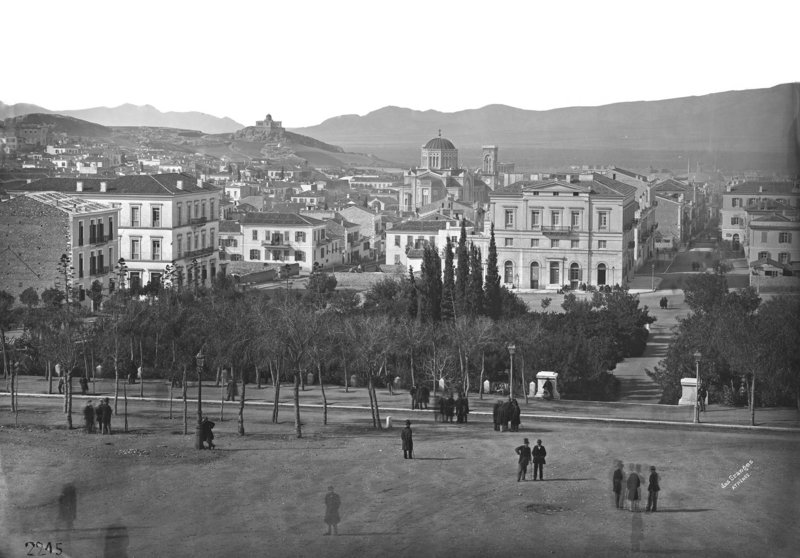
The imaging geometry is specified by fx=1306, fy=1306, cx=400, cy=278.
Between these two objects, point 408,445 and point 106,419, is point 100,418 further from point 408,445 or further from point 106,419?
point 408,445

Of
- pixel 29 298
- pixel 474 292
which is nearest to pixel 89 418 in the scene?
pixel 474 292

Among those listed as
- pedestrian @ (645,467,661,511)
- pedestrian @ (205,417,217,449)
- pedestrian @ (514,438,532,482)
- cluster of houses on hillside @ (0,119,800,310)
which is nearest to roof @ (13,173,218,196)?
cluster of houses on hillside @ (0,119,800,310)

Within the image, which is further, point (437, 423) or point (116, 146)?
point (116, 146)

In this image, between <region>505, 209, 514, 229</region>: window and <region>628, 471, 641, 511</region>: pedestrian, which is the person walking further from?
<region>505, 209, 514, 229</region>: window

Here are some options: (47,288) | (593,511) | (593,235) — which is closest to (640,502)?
(593,511)

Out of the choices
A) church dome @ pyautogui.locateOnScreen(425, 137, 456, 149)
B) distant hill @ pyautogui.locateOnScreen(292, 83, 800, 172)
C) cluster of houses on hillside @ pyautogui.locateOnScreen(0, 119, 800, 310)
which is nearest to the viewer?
distant hill @ pyautogui.locateOnScreen(292, 83, 800, 172)

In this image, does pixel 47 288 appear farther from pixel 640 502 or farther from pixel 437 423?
pixel 640 502

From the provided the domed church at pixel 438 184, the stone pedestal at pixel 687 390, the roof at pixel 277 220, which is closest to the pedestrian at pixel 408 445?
the stone pedestal at pixel 687 390
